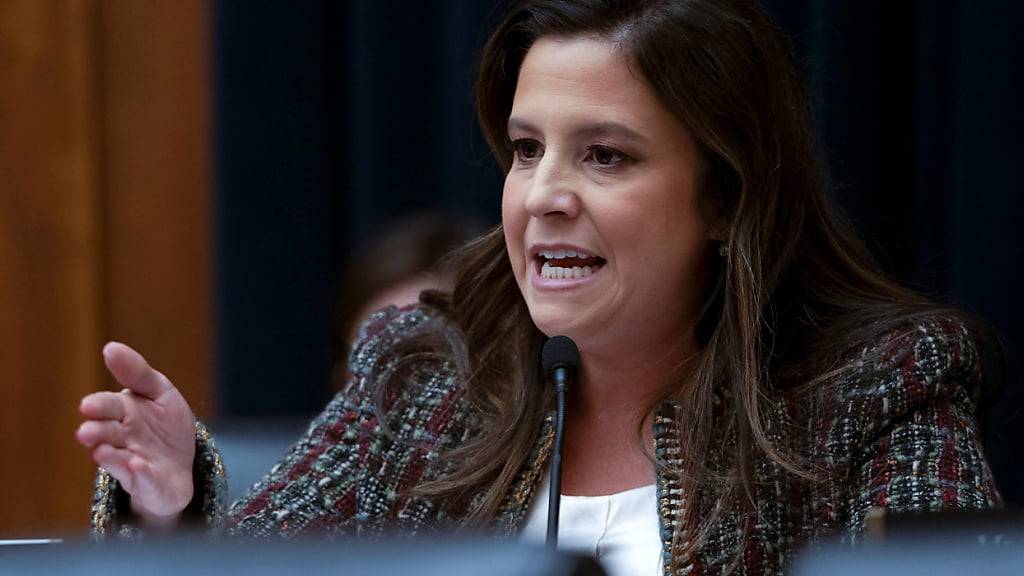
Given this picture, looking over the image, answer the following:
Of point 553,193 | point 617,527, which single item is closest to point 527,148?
point 553,193

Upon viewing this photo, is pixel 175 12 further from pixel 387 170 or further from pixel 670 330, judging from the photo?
pixel 670 330

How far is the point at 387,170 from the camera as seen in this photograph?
265cm

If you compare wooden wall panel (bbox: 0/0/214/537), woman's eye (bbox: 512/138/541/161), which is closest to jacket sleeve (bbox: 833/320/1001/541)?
woman's eye (bbox: 512/138/541/161)

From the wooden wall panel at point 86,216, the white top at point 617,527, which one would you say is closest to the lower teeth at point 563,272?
the white top at point 617,527

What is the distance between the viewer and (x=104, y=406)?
4.80 ft

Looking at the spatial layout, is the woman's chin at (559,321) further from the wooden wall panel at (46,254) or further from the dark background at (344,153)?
the wooden wall panel at (46,254)

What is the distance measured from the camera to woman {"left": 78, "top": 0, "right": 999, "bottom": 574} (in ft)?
5.03

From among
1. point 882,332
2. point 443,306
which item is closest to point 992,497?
point 882,332

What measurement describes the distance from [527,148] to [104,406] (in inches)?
21.5

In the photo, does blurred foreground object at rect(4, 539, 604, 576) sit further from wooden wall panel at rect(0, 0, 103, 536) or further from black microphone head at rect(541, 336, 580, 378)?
wooden wall panel at rect(0, 0, 103, 536)

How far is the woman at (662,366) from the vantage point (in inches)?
60.3

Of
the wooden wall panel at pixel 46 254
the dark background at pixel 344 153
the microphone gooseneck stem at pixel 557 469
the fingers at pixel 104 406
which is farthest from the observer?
the wooden wall panel at pixel 46 254

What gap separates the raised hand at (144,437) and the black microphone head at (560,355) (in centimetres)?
39

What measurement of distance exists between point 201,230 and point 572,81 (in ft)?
4.85
